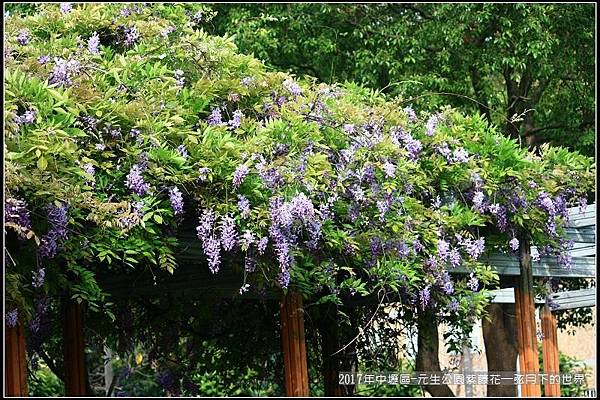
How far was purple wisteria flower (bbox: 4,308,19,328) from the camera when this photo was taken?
13.8 feet

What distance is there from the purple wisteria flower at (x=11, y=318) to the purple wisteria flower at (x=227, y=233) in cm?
95

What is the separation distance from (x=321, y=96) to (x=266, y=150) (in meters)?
0.83

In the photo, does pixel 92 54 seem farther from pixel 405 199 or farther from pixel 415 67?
pixel 415 67

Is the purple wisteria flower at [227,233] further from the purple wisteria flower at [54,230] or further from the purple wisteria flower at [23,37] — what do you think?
the purple wisteria flower at [23,37]

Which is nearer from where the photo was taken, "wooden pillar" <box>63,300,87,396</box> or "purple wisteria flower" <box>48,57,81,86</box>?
"purple wisteria flower" <box>48,57,81,86</box>

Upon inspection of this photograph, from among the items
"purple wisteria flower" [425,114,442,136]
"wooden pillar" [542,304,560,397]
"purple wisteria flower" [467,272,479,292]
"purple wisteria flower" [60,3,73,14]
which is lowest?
"wooden pillar" [542,304,560,397]

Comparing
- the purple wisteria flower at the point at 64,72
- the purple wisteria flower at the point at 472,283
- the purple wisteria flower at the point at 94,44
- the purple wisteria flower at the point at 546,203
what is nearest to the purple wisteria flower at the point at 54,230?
the purple wisteria flower at the point at 64,72

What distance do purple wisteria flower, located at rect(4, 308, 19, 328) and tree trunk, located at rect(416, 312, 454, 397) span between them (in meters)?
3.26

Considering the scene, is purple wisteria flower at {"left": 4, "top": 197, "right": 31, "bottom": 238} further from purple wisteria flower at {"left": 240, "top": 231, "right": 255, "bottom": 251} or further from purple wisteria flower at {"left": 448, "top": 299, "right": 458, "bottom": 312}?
purple wisteria flower at {"left": 448, "top": 299, "right": 458, "bottom": 312}

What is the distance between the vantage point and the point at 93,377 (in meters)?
13.9

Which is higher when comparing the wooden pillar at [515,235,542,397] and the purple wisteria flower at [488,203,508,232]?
the purple wisteria flower at [488,203,508,232]

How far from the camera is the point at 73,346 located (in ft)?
18.9

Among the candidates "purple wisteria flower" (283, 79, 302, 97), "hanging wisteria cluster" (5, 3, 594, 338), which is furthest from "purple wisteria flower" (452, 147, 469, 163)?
"purple wisteria flower" (283, 79, 302, 97)

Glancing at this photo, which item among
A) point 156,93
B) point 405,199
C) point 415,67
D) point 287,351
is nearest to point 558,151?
point 405,199
